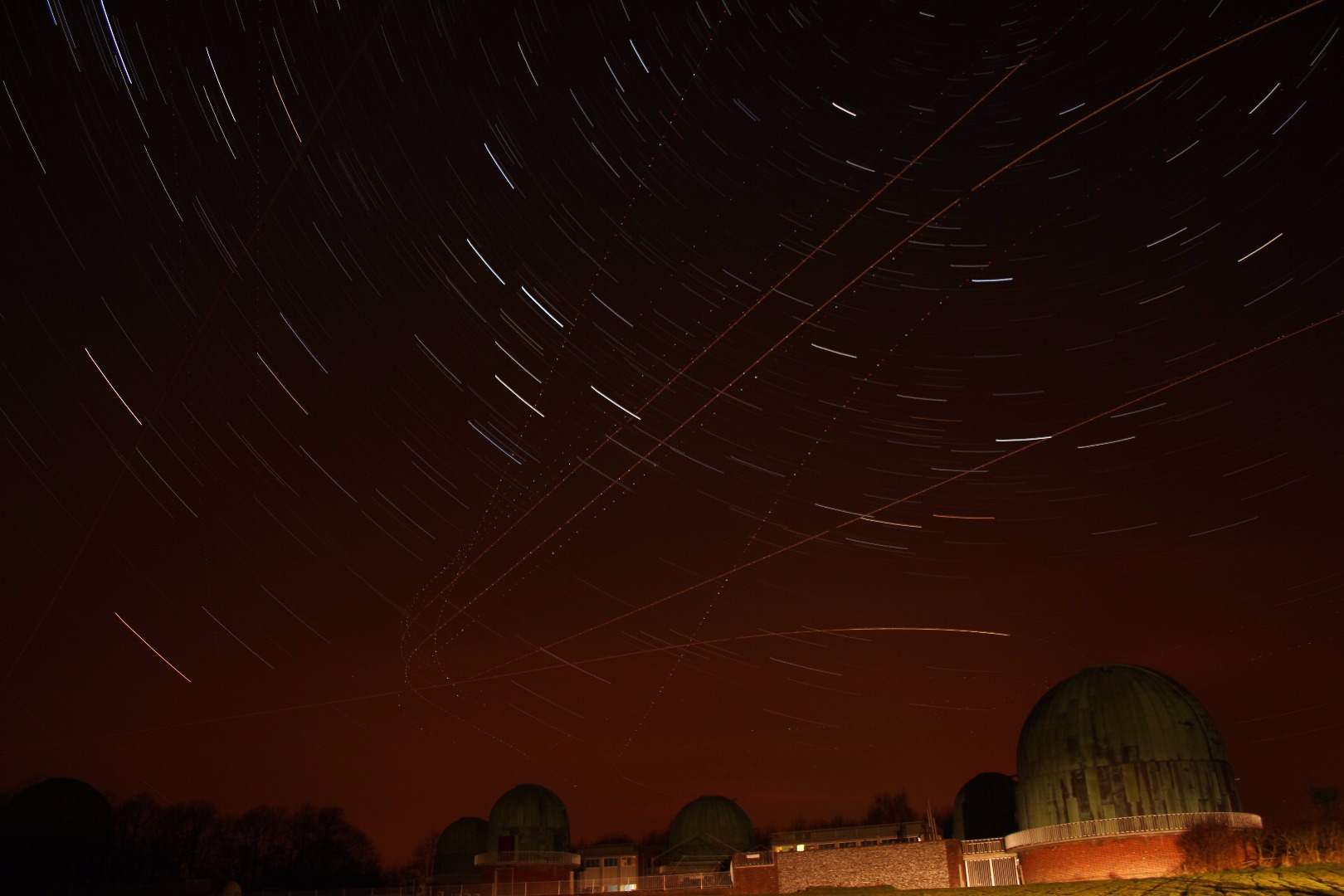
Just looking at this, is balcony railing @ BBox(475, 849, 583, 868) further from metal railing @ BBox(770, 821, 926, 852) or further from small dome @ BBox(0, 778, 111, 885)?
small dome @ BBox(0, 778, 111, 885)

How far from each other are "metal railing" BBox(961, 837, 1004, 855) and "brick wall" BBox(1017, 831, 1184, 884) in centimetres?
366

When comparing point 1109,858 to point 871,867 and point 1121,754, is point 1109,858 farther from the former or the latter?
point 871,867

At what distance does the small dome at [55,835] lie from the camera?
5450cm

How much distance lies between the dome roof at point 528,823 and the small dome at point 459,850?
28.4 ft

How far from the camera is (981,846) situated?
45.5 metres

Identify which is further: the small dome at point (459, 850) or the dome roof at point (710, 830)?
the small dome at point (459, 850)

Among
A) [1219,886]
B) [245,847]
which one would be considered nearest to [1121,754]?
[1219,886]

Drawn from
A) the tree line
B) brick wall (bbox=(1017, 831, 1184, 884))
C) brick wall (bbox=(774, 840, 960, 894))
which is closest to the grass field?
brick wall (bbox=(1017, 831, 1184, 884))

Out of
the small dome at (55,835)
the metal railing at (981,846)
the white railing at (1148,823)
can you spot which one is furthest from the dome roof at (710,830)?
the small dome at (55,835)

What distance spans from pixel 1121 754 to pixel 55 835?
175ft

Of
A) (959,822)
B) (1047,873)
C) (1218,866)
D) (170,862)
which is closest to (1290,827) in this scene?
(1218,866)

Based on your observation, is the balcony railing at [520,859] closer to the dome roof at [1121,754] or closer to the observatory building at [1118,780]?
the observatory building at [1118,780]

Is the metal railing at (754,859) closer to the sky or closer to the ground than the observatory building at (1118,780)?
closer to the ground

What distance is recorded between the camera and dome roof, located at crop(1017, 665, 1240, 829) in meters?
38.9
